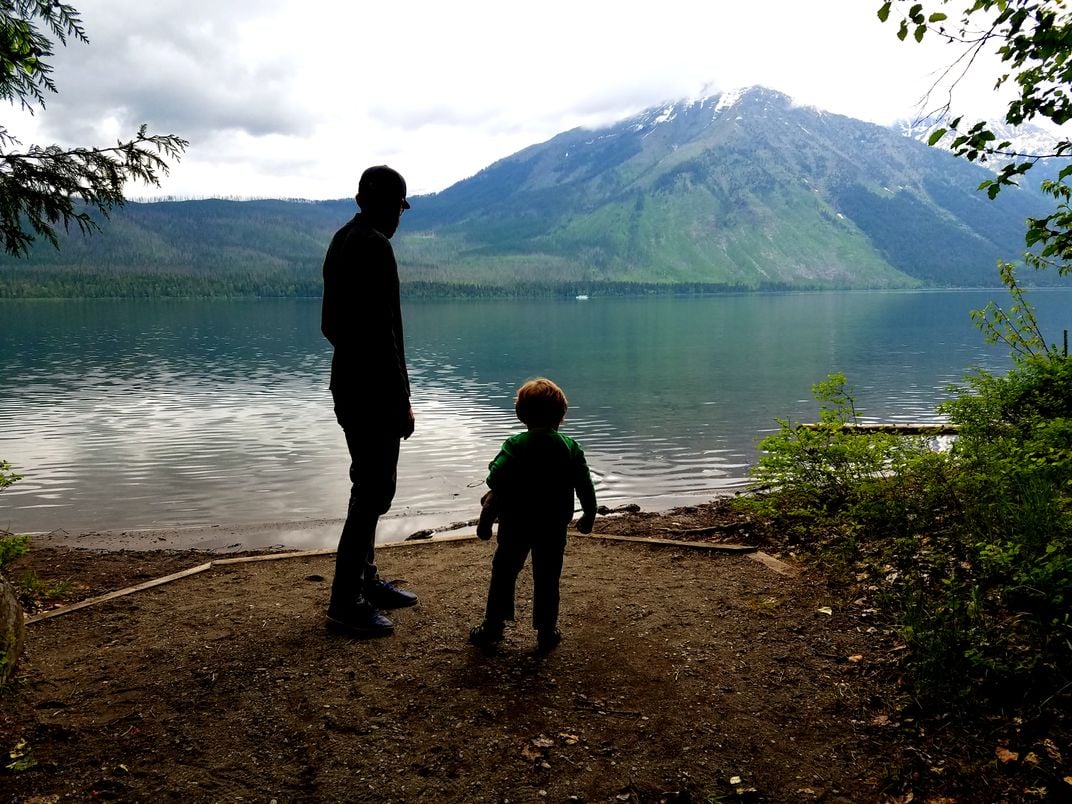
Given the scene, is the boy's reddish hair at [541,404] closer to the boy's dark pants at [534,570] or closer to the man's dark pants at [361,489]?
the boy's dark pants at [534,570]

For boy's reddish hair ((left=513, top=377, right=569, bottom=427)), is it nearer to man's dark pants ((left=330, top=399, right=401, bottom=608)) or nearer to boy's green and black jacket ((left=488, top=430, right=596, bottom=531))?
boy's green and black jacket ((left=488, top=430, right=596, bottom=531))

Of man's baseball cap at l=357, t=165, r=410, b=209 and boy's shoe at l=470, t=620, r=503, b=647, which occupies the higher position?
man's baseball cap at l=357, t=165, r=410, b=209

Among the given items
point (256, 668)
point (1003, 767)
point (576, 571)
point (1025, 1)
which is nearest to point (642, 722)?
point (1003, 767)

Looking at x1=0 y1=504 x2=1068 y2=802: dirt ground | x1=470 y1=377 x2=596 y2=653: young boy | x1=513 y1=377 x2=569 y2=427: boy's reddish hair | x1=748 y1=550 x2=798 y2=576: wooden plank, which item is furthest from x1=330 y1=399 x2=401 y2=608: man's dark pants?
x1=748 y1=550 x2=798 y2=576: wooden plank

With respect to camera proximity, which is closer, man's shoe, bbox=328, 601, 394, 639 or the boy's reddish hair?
the boy's reddish hair

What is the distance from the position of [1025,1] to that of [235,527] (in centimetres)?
1427

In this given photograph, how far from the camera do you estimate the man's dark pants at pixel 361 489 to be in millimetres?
5355

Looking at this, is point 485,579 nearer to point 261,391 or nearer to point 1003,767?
point 1003,767

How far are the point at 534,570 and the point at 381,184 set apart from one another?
10.1ft

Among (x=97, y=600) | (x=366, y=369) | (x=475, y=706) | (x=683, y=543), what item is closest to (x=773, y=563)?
(x=683, y=543)

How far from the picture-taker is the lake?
16.5m

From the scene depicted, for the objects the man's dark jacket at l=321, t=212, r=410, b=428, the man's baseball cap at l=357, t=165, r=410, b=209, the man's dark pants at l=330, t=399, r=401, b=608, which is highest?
the man's baseball cap at l=357, t=165, r=410, b=209

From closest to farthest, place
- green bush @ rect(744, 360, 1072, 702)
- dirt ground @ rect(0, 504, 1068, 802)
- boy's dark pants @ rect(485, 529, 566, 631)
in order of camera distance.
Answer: dirt ground @ rect(0, 504, 1068, 802), green bush @ rect(744, 360, 1072, 702), boy's dark pants @ rect(485, 529, 566, 631)

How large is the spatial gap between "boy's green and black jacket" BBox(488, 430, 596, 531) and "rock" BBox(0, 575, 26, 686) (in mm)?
3307
